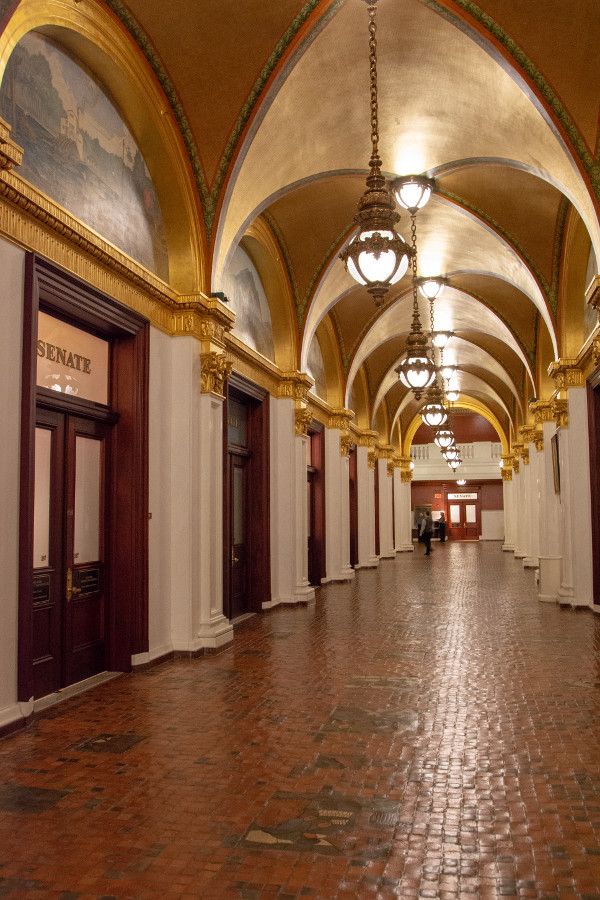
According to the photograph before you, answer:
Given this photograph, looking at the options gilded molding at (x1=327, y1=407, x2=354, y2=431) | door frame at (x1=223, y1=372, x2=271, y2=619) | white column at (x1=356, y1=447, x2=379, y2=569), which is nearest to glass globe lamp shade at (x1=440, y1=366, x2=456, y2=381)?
white column at (x1=356, y1=447, x2=379, y2=569)

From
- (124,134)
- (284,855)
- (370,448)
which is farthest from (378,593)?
(284,855)

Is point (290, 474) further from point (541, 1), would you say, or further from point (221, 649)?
point (541, 1)

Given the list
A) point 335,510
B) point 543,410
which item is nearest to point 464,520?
point 335,510

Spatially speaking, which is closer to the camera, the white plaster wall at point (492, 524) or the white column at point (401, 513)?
the white column at point (401, 513)

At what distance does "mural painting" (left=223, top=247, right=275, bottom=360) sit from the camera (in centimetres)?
1085

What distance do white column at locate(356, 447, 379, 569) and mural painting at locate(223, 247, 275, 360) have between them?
8424mm

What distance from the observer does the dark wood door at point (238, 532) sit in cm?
1112

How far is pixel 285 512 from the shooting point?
41.8 feet

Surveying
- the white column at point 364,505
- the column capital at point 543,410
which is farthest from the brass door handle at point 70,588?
the white column at point 364,505

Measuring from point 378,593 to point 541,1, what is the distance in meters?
10.2

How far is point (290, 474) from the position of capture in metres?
12.9

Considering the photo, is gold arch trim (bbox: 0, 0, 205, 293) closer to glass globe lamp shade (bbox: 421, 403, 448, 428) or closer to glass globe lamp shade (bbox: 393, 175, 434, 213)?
glass globe lamp shade (bbox: 393, 175, 434, 213)

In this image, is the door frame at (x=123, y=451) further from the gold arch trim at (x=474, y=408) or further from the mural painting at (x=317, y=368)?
the gold arch trim at (x=474, y=408)

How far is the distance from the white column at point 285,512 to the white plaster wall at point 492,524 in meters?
29.3
